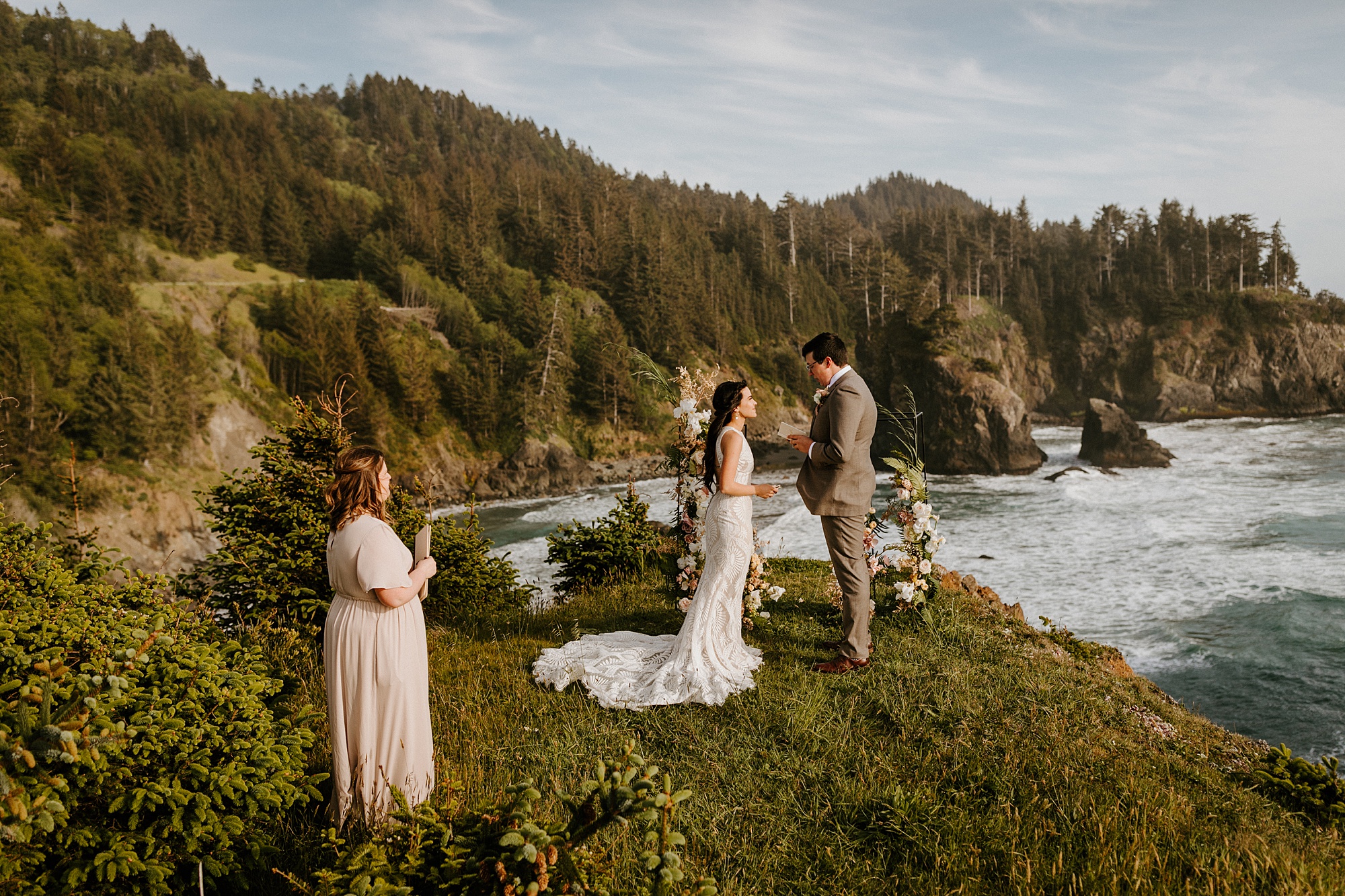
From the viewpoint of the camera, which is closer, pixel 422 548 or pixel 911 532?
pixel 422 548

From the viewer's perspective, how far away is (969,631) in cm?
669

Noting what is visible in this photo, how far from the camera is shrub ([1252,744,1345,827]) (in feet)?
13.8

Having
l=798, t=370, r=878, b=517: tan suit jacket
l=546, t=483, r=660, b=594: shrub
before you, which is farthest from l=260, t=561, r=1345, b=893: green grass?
l=546, t=483, r=660, b=594: shrub

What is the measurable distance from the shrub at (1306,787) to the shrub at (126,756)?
5.75m

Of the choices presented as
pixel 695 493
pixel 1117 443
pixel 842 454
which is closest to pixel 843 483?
pixel 842 454

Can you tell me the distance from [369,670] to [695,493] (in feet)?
14.6

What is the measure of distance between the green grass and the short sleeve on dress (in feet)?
3.84

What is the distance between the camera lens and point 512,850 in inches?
82.6

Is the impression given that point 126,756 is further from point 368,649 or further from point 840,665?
point 840,665

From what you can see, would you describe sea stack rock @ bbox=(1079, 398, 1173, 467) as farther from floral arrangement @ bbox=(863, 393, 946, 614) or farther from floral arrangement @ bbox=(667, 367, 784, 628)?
floral arrangement @ bbox=(667, 367, 784, 628)

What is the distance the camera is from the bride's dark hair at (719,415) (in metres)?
5.50

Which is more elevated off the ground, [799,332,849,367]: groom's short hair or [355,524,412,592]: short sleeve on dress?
[799,332,849,367]: groom's short hair

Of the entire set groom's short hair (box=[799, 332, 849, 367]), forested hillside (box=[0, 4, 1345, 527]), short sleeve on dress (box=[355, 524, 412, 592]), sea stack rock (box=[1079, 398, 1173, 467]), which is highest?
forested hillside (box=[0, 4, 1345, 527])

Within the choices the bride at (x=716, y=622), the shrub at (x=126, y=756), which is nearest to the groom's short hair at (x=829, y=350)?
the bride at (x=716, y=622)
